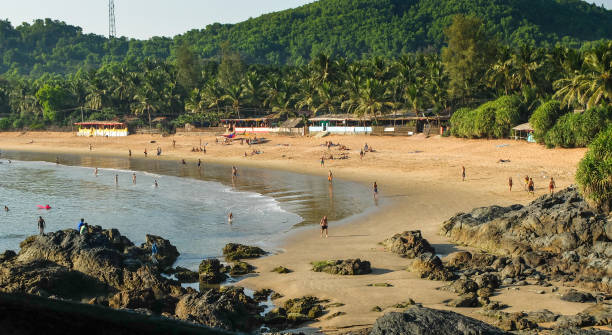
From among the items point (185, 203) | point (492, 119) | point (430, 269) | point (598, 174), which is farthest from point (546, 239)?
point (492, 119)

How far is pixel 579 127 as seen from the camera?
40.8 metres

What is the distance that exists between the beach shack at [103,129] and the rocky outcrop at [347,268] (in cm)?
7481

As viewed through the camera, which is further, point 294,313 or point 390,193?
point 390,193

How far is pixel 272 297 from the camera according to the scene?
650 inches

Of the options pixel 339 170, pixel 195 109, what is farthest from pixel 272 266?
pixel 195 109

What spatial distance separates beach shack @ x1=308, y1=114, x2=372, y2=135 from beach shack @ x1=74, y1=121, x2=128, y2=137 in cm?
3429

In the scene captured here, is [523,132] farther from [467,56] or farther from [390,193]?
[390,193]

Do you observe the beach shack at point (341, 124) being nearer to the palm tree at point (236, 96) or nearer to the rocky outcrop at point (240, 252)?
the palm tree at point (236, 96)

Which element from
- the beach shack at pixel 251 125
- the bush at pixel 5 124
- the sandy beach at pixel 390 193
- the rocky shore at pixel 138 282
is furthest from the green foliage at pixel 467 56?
the bush at pixel 5 124

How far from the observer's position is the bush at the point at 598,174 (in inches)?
842

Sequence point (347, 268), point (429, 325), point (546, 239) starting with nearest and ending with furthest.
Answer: point (429, 325), point (347, 268), point (546, 239)

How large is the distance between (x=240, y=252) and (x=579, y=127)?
102ft

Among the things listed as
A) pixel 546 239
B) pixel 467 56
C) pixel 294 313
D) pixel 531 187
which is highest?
pixel 467 56

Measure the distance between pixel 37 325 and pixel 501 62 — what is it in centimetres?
6020
